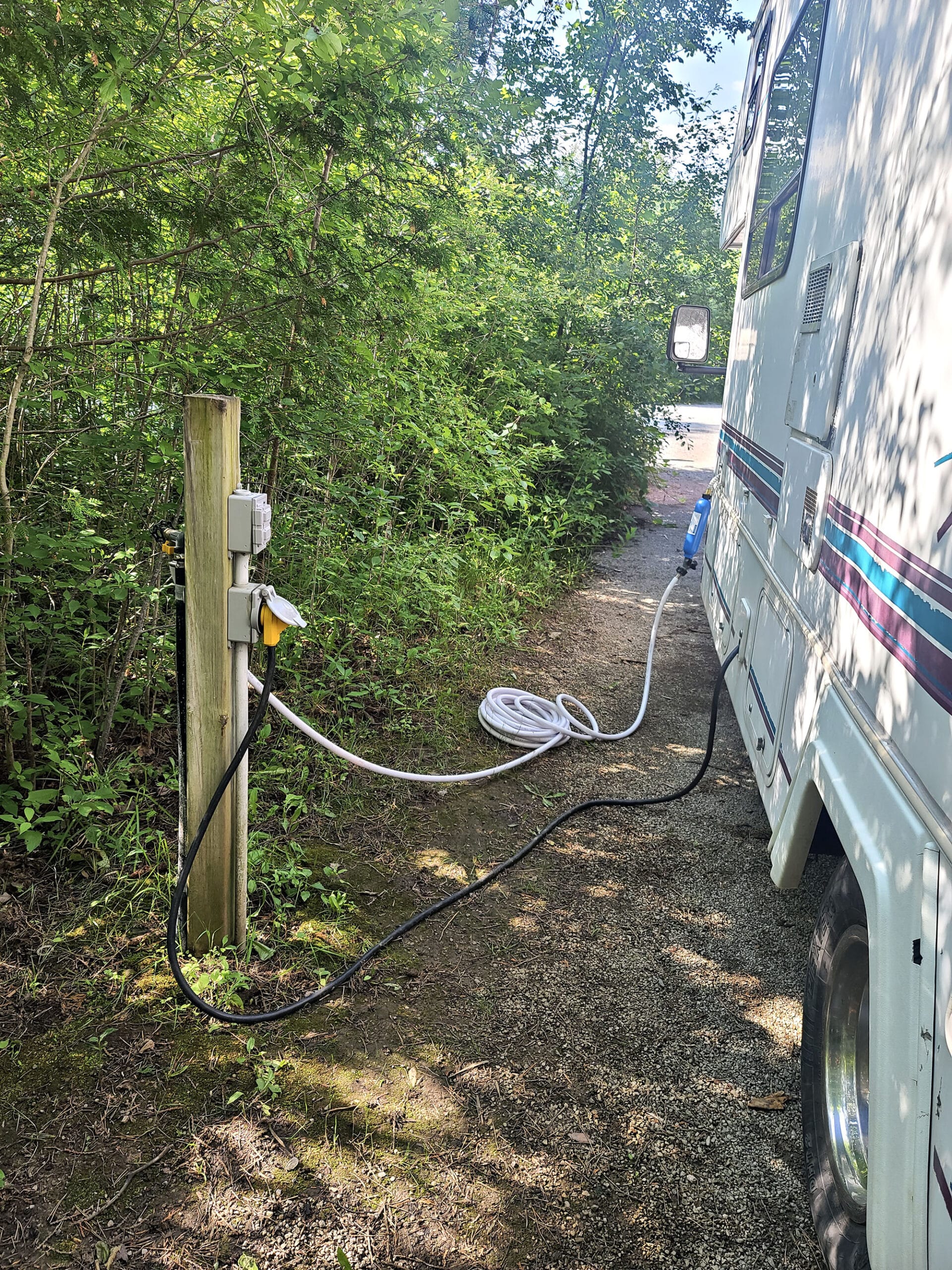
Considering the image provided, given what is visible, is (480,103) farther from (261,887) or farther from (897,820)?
(897,820)

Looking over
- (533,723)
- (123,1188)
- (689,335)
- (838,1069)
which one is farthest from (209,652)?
(689,335)

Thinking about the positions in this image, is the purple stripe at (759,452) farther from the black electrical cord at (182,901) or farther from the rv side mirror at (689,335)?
the black electrical cord at (182,901)

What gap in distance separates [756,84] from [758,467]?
2983 mm

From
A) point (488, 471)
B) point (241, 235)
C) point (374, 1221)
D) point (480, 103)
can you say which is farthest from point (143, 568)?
point (480, 103)

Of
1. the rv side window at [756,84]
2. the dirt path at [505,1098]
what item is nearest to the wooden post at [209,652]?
the dirt path at [505,1098]

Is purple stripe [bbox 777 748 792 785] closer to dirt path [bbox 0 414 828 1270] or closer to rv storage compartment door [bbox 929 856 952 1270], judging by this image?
dirt path [bbox 0 414 828 1270]

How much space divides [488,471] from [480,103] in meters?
2.93

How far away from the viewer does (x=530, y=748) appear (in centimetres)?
451

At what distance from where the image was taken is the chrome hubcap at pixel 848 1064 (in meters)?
1.92

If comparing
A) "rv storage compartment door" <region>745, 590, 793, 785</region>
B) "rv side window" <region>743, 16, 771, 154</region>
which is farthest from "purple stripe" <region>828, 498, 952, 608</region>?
"rv side window" <region>743, 16, 771, 154</region>

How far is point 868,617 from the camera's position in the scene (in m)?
1.91

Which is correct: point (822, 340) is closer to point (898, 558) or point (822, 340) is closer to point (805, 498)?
point (805, 498)

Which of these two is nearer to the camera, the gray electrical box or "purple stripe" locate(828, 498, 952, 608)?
"purple stripe" locate(828, 498, 952, 608)

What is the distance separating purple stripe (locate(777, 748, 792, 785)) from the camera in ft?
8.38
